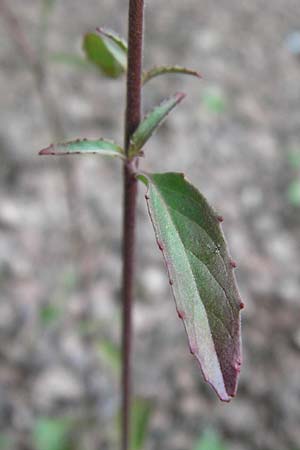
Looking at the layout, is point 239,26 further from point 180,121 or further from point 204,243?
point 204,243

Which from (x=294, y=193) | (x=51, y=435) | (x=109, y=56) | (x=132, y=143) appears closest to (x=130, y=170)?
(x=132, y=143)

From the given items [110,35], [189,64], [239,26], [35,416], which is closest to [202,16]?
[239,26]

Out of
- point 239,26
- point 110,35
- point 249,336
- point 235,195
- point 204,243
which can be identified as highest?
point 239,26

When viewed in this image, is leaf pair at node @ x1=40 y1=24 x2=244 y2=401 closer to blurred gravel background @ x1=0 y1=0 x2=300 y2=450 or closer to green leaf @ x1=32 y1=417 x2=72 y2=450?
blurred gravel background @ x1=0 y1=0 x2=300 y2=450

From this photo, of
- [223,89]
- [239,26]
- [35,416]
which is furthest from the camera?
[239,26]

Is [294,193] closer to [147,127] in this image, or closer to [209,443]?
[209,443]
